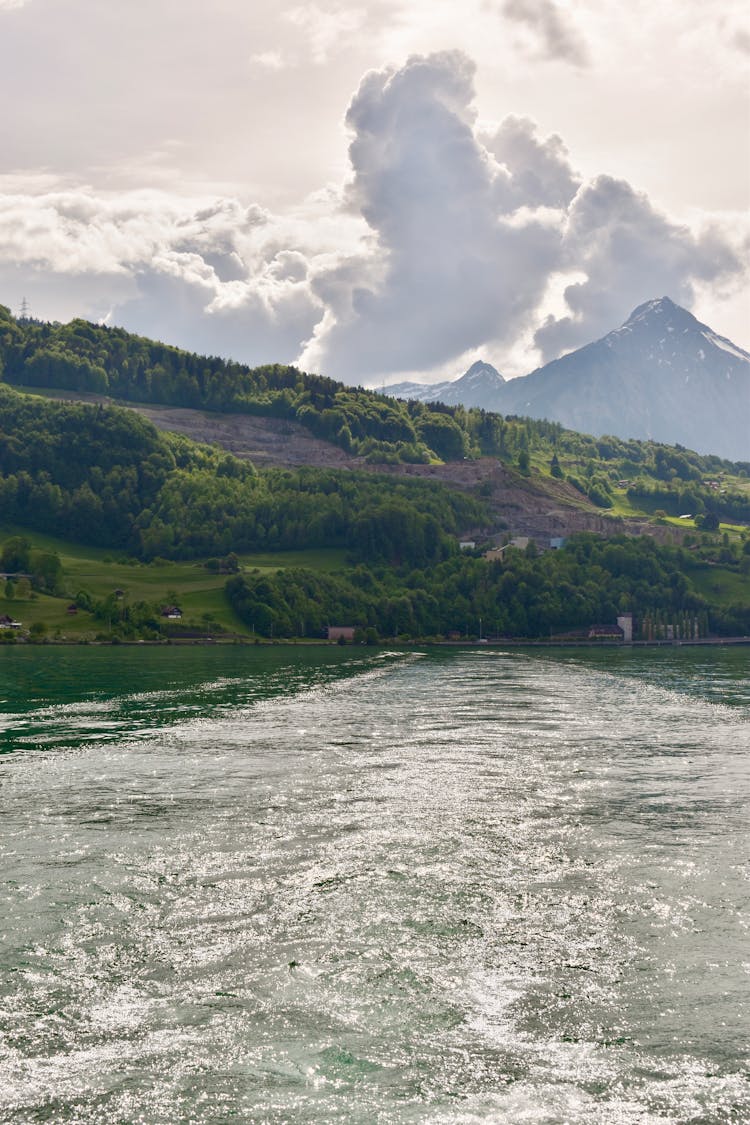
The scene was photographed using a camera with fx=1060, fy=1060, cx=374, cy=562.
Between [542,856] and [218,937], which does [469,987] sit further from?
[542,856]

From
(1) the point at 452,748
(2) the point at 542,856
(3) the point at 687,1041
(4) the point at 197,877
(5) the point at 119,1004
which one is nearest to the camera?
(3) the point at 687,1041

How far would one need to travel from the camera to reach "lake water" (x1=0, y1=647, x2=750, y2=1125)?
36.2 metres

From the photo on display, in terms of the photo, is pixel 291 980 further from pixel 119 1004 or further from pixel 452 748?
pixel 452 748

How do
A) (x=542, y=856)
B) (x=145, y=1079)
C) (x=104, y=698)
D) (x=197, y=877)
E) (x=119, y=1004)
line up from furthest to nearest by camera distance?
(x=104, y=698)
(x=542, y=856)
(x=197, y=877)
(x=119, y=1004)
(x=145, y=1079)

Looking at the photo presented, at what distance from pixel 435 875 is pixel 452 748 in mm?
50362

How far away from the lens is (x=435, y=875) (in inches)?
2394

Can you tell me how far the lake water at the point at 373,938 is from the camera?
119 feet

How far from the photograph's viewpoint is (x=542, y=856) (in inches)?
2574

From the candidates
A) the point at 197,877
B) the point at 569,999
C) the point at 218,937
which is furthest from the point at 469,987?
the point at 197,877

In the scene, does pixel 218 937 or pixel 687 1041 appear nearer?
pixel 687 1041

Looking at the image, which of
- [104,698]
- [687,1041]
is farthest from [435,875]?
[104,698]

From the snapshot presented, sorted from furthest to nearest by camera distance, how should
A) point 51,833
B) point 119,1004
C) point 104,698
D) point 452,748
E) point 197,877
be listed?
point 104,698
point 452,748
point 51,833
point 197,877
point 119,1004

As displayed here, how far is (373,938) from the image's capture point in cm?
5028

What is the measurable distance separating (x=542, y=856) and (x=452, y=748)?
45.6m
